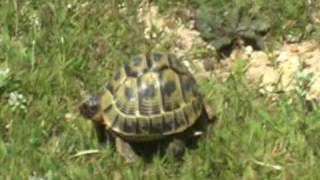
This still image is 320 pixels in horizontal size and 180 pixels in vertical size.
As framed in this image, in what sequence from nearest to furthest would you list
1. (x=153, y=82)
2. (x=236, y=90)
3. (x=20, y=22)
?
(x=153, y=82)
(x=236, y=90)
(x=20, y=22)

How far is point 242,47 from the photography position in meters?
6.07

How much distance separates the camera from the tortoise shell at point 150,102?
5.16m

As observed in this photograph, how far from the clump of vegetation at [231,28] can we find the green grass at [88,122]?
0.86ft

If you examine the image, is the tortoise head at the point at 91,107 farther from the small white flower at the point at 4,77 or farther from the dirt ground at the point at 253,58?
the dirt ground at the point at 253,58

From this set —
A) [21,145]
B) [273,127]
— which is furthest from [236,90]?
[21,145]

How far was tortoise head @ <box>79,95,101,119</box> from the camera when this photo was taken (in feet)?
17.3

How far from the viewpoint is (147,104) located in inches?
203

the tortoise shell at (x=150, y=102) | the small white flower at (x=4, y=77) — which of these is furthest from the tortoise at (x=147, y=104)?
the small white flower at (x=4, y=77)

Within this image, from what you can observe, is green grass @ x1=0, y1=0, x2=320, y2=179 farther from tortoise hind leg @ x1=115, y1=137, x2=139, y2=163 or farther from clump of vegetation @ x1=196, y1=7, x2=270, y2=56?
clump of vegetation @ x1=196, y1=7, x2=270, y2=56

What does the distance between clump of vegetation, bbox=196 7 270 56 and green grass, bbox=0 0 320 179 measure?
261mm

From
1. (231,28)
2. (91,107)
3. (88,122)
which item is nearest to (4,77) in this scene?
(88,122)

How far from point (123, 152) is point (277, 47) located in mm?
1382

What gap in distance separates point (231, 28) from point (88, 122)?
1.18 m

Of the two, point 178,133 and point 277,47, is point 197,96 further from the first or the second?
point 277,47
